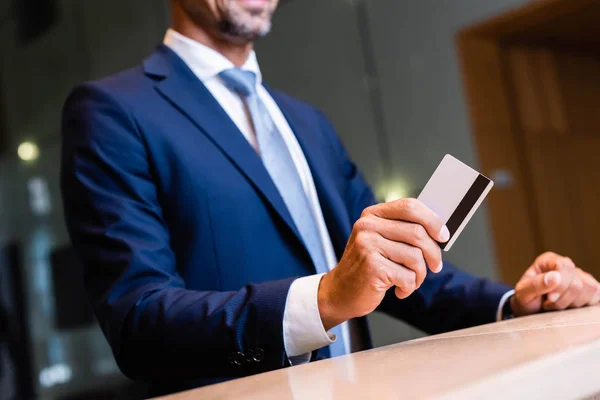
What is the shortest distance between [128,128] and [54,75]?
2176 millimetres

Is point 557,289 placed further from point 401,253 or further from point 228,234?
point 228,234

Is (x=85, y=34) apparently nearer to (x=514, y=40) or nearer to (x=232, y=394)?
(x=514, y=40)

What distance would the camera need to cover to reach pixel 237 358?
92cm

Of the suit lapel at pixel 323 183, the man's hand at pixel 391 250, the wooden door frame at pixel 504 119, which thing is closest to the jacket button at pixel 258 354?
the man's hand at pixel 391 250

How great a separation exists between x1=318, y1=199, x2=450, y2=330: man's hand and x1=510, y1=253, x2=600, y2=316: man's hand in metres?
0.37

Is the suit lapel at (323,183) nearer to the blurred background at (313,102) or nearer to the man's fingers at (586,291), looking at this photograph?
the man's fingers at (586,291)

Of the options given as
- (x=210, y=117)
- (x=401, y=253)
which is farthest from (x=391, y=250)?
(x=210, y=117)

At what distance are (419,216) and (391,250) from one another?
0.17ft

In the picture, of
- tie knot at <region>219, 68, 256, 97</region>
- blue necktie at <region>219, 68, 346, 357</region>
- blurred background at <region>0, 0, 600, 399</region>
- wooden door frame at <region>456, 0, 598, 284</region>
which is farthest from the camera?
wooden door frame at <region>456, 0, 598, 284</region>

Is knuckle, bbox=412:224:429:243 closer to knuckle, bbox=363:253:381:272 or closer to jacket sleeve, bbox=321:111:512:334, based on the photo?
knuckle, bbox=363:253:381:272

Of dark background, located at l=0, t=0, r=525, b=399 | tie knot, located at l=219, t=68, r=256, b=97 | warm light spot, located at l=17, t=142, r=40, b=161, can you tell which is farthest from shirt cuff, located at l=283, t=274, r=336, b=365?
warm light spot, located at l=17, t=142, r=40, b=161

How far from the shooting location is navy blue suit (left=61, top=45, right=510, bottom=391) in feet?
3.06

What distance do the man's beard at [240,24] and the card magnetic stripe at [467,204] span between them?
2.57ft

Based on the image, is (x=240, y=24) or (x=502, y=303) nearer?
(x=502, y=303)
